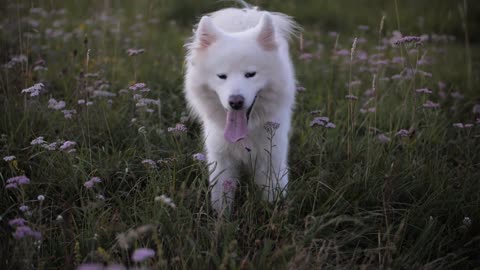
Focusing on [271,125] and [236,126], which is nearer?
[271,125]

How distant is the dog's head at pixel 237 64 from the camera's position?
102 inches

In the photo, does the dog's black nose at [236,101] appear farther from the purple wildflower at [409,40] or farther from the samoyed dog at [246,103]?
the purple wildflower at [409,40]

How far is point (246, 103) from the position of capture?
255 cm

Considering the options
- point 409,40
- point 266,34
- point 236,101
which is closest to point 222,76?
point 236,101

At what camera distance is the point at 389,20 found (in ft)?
26.1

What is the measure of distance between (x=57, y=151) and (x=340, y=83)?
3.06 m

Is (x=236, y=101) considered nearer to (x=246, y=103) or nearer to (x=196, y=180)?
(x=246, y=103)

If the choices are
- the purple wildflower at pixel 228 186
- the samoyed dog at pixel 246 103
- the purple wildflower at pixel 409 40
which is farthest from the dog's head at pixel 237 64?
the purple wildflower at pixel 409 40

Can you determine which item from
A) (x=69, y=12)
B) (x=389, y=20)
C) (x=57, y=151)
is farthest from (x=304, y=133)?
(x=389, y=20)

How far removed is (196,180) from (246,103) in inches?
25.0

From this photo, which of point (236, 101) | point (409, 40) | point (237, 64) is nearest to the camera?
point (236, 101)

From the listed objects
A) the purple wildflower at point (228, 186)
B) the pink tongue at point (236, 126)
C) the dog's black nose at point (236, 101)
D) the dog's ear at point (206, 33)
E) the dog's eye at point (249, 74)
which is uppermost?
the dog's ear at point (206, 33)

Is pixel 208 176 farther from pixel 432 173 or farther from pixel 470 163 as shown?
pixel 470 163

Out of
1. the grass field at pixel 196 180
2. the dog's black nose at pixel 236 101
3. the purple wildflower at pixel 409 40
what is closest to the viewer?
the grass field at pixel 196 180
